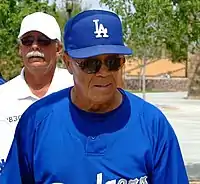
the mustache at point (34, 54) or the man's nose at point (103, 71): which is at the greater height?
the man's nose at point (103, 71)

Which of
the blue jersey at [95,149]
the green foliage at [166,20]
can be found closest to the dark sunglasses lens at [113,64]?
the blue jersey at [95,149]

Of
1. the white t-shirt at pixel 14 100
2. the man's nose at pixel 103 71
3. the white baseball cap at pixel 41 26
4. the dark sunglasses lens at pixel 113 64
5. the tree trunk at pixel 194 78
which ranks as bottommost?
the tree trunk at pixel 194 78

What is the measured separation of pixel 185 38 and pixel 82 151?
19.6 ft

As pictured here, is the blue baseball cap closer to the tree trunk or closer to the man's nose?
the man's nose

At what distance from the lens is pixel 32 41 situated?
13.1 feet

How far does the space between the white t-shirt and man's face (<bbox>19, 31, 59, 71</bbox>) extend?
12 centimetres

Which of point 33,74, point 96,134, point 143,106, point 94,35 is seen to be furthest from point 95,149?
point 33,74

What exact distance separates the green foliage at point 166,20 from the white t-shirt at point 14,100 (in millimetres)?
3904

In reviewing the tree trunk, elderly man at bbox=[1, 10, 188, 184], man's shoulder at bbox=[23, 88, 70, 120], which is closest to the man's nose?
elderly man at bbox=[1, 10, 188, 184]

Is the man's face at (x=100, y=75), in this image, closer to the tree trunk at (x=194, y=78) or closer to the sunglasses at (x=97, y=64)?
the sunglasses at (x=97, y=64)

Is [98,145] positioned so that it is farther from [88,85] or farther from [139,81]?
[139,81]

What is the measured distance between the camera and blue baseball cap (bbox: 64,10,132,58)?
2410mm

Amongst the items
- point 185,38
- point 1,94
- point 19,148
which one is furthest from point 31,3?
point 19,148

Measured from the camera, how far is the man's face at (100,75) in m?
2.43
